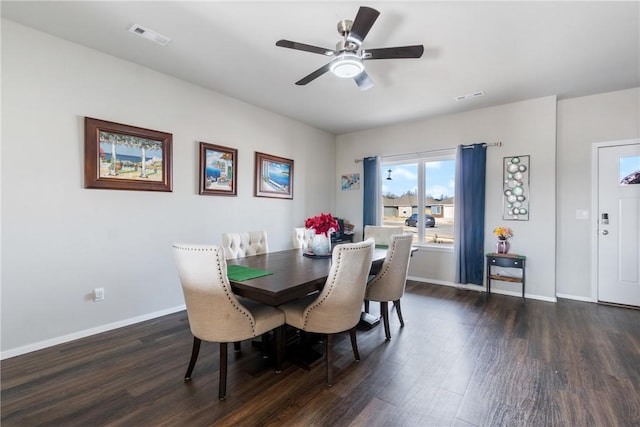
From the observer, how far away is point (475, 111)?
432 centimetres

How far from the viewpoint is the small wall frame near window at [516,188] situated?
3975mm

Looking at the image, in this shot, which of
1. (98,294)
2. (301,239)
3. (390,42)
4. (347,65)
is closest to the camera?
(347,65)

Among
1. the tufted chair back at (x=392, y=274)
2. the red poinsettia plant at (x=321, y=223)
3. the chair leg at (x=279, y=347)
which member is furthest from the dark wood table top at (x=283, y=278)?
the chair leg at (x=279, y=347)

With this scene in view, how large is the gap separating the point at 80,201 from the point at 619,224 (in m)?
5.97

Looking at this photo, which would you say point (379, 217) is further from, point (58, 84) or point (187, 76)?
point (58, 84)

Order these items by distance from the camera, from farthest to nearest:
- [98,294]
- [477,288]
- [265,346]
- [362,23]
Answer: [477,288], [98,294], [265,346], [362,23]

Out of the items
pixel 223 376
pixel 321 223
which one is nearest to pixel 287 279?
pixel 223 376

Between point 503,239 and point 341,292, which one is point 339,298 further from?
point 503,239

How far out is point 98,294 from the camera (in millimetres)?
2779

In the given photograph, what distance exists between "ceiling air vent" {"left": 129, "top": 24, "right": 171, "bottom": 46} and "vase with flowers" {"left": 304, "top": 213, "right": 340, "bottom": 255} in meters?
2.05

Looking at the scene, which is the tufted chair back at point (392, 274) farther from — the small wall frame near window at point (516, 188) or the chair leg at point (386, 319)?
the small wall frame near window at point (516, 188)

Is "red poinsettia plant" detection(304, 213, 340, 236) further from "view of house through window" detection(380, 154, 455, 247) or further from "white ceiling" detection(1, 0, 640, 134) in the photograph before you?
"view of house through window" detection(380, 154, 455, 247)

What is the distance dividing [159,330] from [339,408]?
6.66 ft

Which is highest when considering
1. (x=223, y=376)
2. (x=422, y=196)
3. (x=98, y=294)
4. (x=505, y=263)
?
(x=422, y=196)
